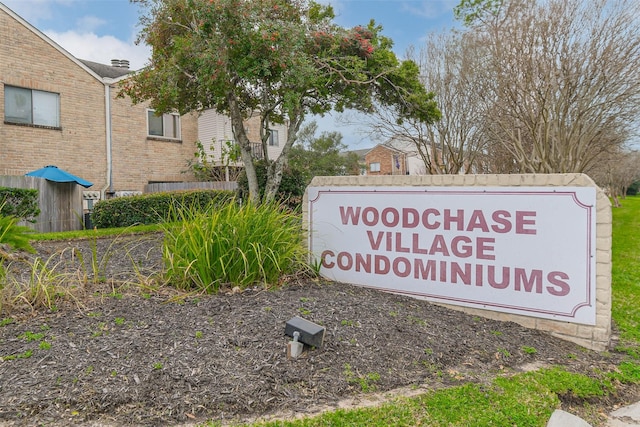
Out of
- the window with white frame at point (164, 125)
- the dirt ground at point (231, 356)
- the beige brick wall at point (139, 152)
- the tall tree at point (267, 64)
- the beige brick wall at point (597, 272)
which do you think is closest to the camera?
the dirt ground at point (231, 356)

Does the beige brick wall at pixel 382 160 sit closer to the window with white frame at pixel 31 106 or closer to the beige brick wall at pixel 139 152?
the beige brick wall at pixel 139 152

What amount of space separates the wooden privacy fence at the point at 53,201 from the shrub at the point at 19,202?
1585mm

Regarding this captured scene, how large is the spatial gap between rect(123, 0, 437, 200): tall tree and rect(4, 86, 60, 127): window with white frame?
6764mm

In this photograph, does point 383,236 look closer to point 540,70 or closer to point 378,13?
point 378,13

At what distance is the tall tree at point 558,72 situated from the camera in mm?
11008

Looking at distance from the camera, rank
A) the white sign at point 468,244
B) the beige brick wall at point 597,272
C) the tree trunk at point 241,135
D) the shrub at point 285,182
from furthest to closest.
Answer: the shrub at point 285,182 < the tree trunk at point 241,135 < the white sign at point 468,244 < the beige brick wall at point 597,272

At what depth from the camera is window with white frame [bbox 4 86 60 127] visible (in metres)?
14.0

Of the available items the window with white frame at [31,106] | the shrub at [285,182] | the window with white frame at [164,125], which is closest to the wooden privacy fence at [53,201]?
the window with white frame at [31,106]

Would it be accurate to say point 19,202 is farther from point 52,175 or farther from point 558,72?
point 558,72

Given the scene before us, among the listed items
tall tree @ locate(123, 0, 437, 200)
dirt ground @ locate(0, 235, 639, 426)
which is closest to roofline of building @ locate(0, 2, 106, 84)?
tall tree @ locate(123, 0, 437, 200)

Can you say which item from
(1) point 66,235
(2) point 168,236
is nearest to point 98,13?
(1) point 66,235

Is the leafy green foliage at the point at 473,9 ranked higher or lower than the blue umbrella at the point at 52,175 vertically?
higher

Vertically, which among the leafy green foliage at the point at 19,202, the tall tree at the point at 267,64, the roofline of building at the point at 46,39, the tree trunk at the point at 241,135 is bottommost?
the leafy green foliage at the point at 19,202

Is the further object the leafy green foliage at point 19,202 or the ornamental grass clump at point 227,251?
the leafy green foliage at point 19,202
